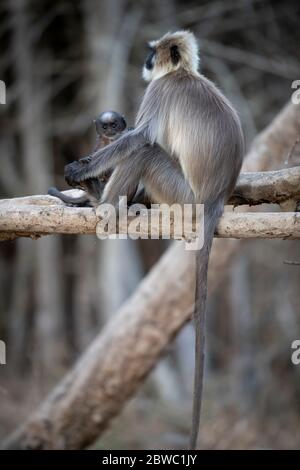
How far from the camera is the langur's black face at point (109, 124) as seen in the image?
4.98m

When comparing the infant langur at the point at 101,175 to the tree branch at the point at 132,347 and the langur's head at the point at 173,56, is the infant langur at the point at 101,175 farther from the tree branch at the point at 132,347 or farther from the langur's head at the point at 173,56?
the tree branch at the point at 132,347

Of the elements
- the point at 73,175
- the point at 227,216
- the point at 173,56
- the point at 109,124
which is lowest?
the point at 227,216

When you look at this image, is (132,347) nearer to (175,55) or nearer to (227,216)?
(227,216)

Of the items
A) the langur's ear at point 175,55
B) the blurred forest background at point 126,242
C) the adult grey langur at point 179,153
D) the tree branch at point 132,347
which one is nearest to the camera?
the adult grey langur at point 179,153

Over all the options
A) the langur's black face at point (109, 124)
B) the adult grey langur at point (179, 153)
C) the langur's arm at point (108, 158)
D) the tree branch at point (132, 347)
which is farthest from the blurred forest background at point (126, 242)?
the langur's arm at point (108, 158)

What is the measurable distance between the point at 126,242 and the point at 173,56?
23.1 ft

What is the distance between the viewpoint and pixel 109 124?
16.4 ft

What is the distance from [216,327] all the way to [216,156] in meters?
8.83

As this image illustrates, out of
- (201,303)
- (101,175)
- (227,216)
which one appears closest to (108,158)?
(101,175)

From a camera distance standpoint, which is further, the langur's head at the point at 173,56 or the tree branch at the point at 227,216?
the langur's head at the point at 173,56

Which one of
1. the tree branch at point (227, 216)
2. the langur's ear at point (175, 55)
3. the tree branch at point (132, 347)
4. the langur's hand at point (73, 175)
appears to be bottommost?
the tree branch at point (132, 347)

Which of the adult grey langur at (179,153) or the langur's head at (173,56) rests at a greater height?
the langur's head at (173,56)

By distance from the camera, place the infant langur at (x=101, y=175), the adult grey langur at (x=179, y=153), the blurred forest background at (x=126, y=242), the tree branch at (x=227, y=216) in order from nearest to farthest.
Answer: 1. the tree branch at (x=227, y=216)
2. the adult grey langur at (x=179, y=153)
3. the infant langur at (x=101, y=175)
4. the blurred forest background at (x=126, y=242)

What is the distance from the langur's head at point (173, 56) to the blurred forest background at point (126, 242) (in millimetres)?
4324
